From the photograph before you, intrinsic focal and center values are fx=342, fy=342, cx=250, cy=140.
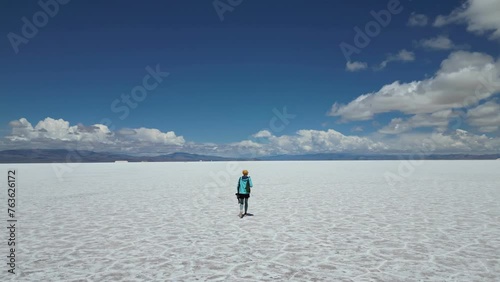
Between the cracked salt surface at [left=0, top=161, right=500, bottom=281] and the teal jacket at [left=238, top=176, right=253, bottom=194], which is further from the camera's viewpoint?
the teal jacket at [left=238, top=176, right=253, bottom=194]

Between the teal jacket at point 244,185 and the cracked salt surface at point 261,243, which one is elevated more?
the teal jacket at point 244,185

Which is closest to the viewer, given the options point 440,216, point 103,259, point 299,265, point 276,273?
point 276,273

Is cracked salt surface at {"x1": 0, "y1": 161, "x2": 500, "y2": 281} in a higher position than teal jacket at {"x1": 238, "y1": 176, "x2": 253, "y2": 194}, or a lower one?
lower

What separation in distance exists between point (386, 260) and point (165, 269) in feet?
14.4

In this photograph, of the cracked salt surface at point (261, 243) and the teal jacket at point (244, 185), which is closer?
the cracked salt surface at point (261, 243)

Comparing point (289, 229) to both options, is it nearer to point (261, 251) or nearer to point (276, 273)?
point (261, 251)

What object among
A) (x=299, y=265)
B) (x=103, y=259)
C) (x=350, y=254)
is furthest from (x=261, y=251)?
(x=103, y=259)

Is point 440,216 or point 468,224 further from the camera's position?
point 440,216

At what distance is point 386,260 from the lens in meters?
6.93

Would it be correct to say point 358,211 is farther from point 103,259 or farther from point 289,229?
point 103,259

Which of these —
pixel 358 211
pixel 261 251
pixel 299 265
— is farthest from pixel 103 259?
pixel 358 211

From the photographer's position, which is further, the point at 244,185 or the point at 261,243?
the point at 244,185

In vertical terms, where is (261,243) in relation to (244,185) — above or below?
below

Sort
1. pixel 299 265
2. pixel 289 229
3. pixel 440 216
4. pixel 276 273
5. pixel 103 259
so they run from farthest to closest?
pixel 440 216 < pixel 289 229 < pixel 103 259 < pixel 299 265 < pixel 276 273
